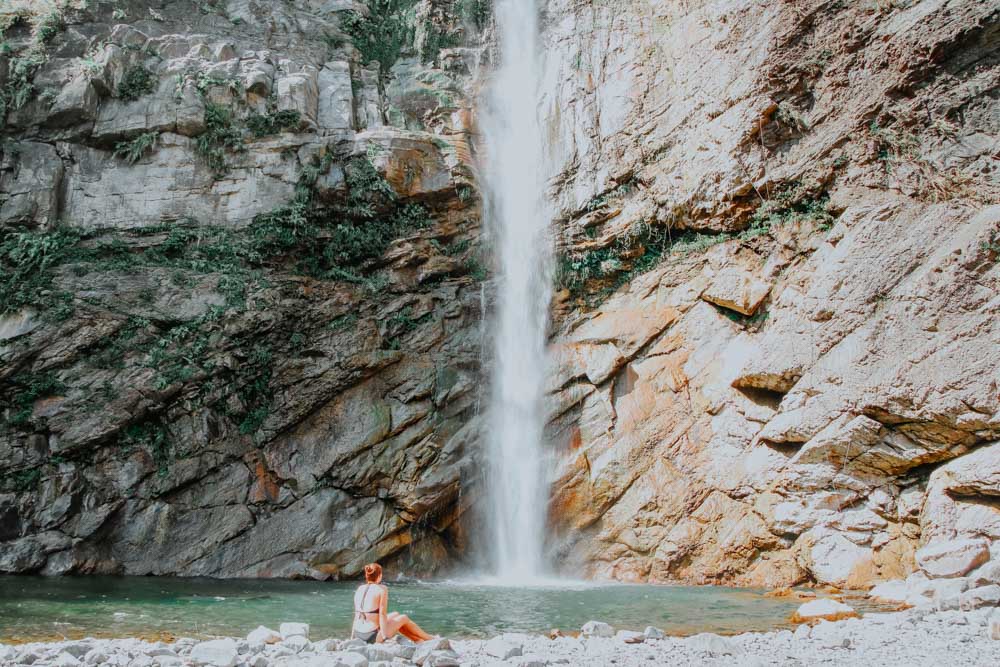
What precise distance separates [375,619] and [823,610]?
17.1ft

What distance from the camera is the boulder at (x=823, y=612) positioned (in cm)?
822

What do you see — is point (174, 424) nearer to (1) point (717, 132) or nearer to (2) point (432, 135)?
(2) point (432, 135)

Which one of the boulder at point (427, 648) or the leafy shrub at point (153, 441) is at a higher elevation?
the leafy shrub at point (153, 441)

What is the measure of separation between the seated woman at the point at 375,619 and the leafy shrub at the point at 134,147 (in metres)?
13.5

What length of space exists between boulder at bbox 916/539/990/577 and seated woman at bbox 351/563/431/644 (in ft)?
24.3

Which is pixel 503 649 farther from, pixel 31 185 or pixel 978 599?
pixel 31 185

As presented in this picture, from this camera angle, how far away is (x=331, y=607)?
9.79 meters

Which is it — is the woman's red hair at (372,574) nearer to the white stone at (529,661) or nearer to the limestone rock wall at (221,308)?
the white stone at (529,661)

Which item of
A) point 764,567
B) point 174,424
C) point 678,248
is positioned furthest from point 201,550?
point 678,248

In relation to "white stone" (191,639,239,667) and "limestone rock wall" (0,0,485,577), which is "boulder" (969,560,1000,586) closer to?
"white stone" (191,639,239,667)

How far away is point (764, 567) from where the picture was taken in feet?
40.7

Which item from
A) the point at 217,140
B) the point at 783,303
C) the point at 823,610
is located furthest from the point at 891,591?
the point at 217,140

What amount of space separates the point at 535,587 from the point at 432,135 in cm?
1083

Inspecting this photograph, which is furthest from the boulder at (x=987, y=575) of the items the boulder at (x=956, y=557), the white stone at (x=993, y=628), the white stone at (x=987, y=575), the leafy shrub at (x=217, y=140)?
the leafy shrub at (x=217, y=140)
